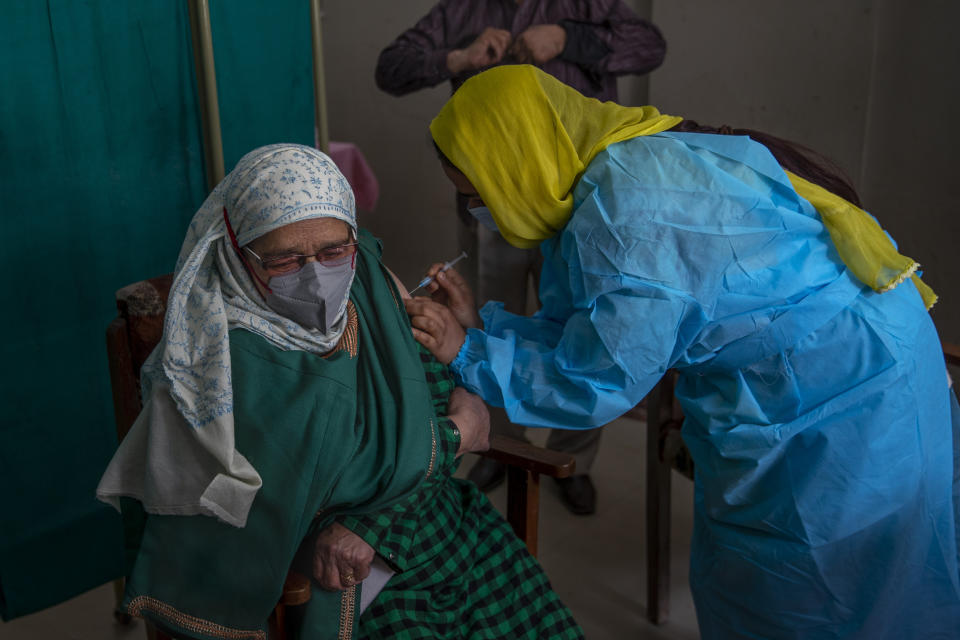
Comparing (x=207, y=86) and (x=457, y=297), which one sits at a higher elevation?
(x=207, y=86)

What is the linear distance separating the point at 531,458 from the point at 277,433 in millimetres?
571

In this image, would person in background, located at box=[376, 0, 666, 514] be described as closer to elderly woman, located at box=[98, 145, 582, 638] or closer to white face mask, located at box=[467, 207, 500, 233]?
white face mask, located at box=[467, 207, 500, 233]

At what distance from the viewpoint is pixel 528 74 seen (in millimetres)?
1631

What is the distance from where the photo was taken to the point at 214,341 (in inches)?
56.3

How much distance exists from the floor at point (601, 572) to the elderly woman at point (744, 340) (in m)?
0.87

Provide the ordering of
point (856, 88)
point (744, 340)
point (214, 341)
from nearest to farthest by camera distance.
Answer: point (214, 341), point (744, 340), point (856, 88)

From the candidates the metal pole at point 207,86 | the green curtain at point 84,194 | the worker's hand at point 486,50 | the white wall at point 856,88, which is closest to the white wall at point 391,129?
the white wall at point 856,88

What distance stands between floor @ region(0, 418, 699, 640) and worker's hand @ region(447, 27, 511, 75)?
1524 millimetres

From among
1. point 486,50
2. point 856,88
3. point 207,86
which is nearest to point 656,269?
point 207,86

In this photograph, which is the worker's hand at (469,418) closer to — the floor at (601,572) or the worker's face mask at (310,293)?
the worker's face mask at (310,293)

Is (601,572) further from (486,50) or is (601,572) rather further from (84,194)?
(84,194)

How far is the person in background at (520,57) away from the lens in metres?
2.85

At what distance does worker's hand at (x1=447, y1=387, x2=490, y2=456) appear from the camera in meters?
1.68

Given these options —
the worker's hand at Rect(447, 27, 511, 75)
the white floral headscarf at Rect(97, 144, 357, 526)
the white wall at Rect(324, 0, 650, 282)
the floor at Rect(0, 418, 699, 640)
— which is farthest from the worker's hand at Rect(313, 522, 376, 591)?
the white wall at Rect(324, 0, 650, 282)
